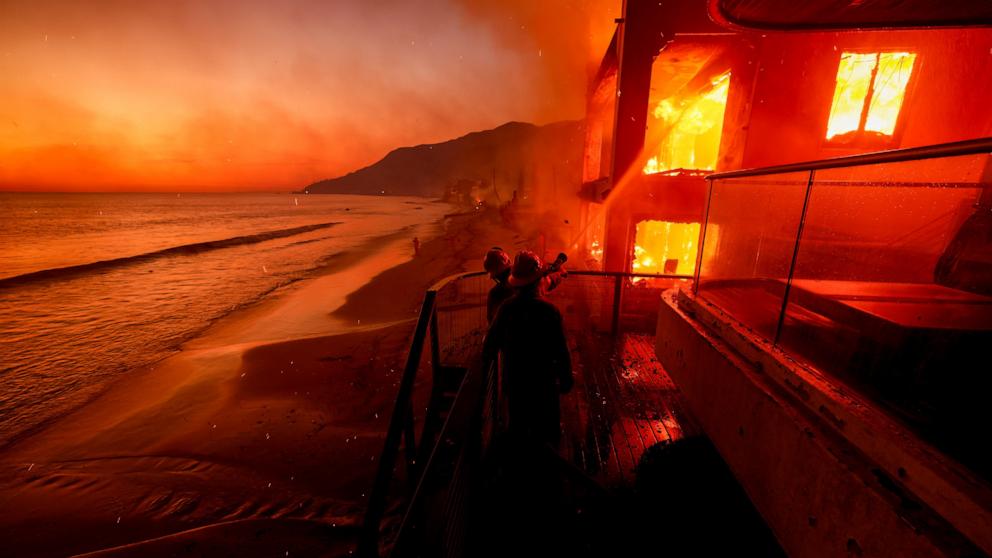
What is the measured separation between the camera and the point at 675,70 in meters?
10.8

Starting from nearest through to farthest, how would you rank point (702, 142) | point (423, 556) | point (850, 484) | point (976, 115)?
point (850, 484)
point (423, 556)
point (976, 115)
point (702, 142)

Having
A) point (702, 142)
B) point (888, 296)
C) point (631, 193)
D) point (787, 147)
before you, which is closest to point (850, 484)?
point (888, 296)

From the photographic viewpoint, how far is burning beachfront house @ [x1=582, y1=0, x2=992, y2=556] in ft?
5.97

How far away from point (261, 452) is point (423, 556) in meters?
5.25

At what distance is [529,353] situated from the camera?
10.4 feet

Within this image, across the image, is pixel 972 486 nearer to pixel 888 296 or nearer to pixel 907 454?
pixel 907 454

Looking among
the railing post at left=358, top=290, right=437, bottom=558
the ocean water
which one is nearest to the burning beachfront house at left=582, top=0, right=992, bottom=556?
the railing post at left=358, top=290, right=437, bottom=558

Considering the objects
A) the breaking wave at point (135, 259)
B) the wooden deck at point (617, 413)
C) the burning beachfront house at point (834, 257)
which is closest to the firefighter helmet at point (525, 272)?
the burning beachfront house at point (834, 257)

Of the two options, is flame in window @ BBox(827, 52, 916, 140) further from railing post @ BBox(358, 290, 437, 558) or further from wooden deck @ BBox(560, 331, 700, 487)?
railing post @ BBox(358, 290, 437, 558)

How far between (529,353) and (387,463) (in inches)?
57.0

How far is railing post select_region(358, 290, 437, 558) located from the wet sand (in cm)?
258

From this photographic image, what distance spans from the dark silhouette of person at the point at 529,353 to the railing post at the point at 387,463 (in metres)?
0.62

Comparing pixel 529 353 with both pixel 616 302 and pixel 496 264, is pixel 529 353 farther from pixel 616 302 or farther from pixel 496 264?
pixel 616 302

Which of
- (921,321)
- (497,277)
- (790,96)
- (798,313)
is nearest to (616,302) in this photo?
(497,277)
